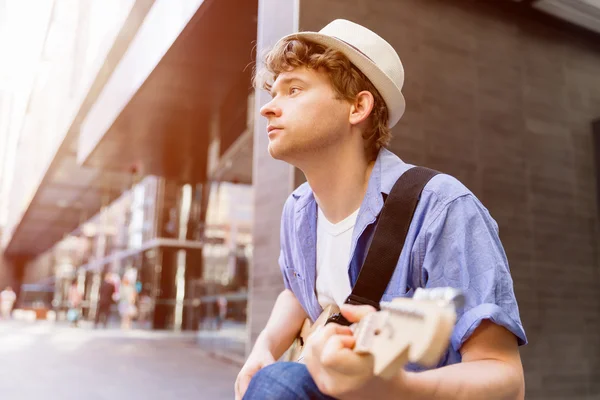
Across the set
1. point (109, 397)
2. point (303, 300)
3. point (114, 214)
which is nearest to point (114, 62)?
point (109, 397)

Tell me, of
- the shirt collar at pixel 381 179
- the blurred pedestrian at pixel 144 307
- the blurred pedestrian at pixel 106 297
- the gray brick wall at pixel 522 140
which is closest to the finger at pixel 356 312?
the shirt collar at pixel 381 179

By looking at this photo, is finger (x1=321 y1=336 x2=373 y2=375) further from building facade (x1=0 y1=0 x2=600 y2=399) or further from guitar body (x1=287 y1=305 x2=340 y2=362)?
Result: building facade (x1=0 y1=0 x2=600 y2=399)

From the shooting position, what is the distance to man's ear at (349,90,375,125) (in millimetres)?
1731

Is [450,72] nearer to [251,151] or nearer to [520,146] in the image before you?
[520,146]

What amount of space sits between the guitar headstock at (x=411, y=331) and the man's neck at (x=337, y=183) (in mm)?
852

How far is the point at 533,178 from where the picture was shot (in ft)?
14.1

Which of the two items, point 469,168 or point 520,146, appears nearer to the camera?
point 469,168

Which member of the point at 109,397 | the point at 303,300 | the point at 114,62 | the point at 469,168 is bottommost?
the point at 109,397

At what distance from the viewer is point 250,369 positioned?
4.95 feet

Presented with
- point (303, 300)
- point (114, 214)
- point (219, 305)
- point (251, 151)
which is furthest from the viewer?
point (114, 214)

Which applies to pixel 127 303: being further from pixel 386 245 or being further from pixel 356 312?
pixel 356 312

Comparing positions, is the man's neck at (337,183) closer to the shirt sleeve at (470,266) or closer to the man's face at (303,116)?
the man's face at (303,116)

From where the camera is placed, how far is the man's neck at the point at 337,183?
166 cm

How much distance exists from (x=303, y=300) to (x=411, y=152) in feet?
7.44
